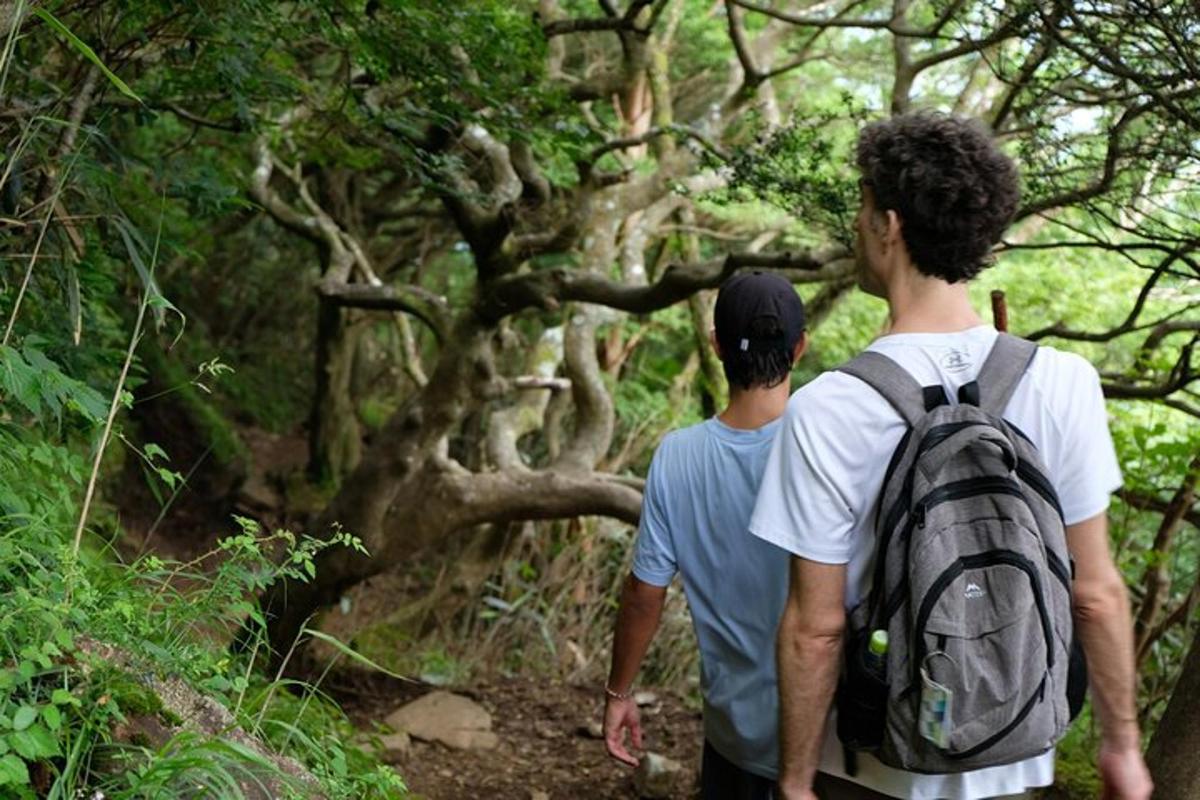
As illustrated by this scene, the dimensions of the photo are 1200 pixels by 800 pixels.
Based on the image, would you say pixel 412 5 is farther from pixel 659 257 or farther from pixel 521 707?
pixel 659 257

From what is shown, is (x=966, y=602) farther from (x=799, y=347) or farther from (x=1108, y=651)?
(x=799, y=347)

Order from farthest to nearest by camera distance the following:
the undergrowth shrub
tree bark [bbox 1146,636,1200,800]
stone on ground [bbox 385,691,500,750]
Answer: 1. stone on ground [bbox 385,691,500,750]
2. tree bark [bbox 1146,636,1200,800]
3. the undergrowth shrub

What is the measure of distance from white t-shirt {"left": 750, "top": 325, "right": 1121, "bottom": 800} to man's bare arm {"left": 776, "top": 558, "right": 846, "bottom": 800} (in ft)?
0.15

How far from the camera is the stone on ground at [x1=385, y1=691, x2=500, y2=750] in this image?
696cm

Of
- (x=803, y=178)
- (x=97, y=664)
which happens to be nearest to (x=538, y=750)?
(x=803, y=178)

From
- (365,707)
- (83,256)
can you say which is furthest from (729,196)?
(365,707)

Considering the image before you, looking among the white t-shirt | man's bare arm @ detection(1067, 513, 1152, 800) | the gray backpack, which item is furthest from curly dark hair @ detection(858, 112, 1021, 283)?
man's bare arm @ detection(1067, 513, 1152, 800)

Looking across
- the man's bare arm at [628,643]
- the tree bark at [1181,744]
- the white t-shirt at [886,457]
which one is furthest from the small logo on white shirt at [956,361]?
the tree bark at [1181,744]

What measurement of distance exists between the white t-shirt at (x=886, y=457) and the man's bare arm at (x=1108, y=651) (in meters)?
0.07

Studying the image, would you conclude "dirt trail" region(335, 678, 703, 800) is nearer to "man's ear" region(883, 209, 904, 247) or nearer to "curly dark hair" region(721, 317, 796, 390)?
"curly dark hair" region(721, 317, 796, 390)

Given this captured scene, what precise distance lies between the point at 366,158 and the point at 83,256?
347cm

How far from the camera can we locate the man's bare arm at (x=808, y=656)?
2.20 m

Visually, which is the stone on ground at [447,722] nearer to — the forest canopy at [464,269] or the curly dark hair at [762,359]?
the forest canopy at [464,269]

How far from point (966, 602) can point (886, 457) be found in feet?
0.97
